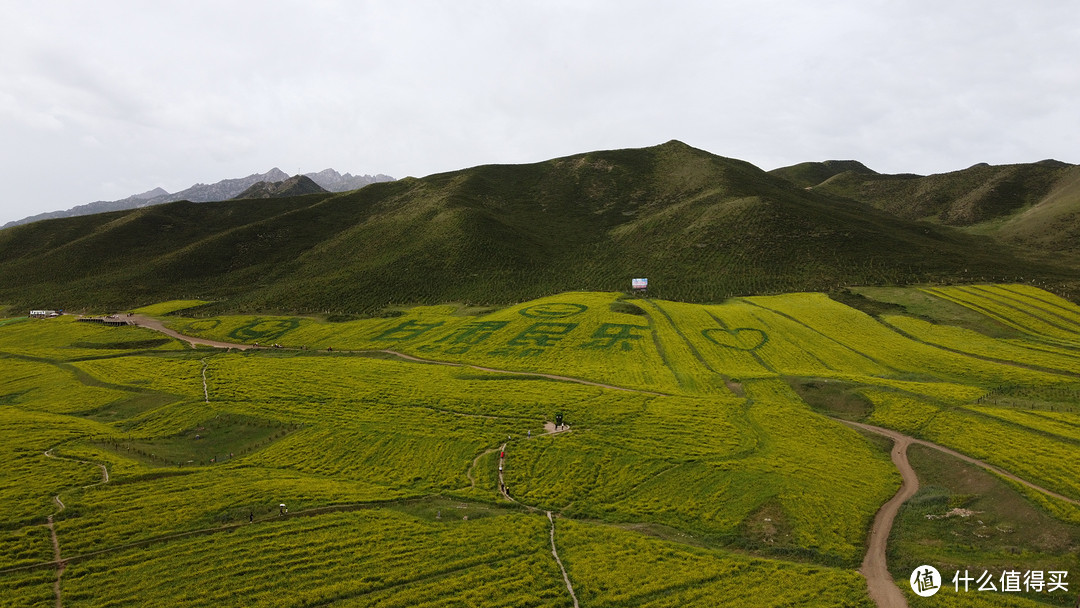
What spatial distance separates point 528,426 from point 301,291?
111683 mm

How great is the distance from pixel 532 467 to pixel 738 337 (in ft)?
185

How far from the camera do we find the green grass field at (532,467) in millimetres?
27125

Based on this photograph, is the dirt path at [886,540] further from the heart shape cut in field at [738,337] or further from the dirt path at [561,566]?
the heart shape cut in field at [738,337]

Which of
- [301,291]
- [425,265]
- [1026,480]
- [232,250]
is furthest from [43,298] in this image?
[1026,480]

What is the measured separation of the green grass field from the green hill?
4807 centimetres

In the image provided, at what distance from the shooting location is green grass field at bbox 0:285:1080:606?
2712 centimetres

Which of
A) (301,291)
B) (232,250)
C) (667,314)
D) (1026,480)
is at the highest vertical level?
(232,250)

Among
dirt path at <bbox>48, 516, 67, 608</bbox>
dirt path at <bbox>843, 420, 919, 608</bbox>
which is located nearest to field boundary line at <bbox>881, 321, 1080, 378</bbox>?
dirt path at <bbox>843, 420, 919, 608</bbox>

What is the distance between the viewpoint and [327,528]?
103ft

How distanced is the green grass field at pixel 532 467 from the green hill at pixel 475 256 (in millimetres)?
48074

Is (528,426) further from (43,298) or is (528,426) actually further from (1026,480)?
(43,298)

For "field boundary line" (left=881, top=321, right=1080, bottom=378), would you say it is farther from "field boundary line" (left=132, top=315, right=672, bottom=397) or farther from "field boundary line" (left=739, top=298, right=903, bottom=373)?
"field boundary line" (left=132, top=315, right=672, bottom=397)

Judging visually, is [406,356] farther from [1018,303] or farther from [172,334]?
[1018,303]

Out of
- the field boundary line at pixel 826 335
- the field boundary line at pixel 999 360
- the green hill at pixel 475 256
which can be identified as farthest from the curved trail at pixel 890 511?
the green hill at pixel 475 256
